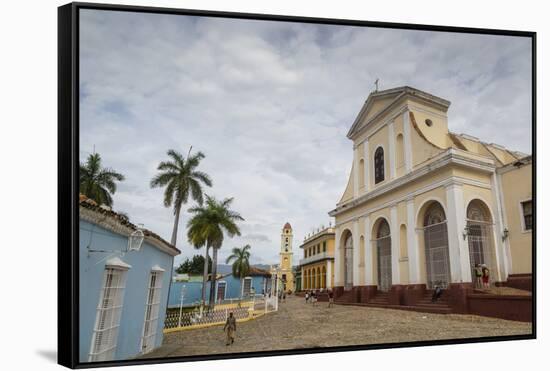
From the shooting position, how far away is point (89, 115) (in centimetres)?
668

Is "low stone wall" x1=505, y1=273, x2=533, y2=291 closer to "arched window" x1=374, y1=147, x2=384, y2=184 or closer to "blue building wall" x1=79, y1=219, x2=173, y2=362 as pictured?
"arched window" x1=374, y1=147, x2=384, y2=184

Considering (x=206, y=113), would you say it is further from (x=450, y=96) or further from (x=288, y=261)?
(x=450, y=96)

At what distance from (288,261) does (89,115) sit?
3.69m

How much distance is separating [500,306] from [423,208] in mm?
2088

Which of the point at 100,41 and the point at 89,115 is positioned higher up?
the point at 100,41

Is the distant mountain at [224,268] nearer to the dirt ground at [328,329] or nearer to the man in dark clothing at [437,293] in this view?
the dirt ground at [328,329]

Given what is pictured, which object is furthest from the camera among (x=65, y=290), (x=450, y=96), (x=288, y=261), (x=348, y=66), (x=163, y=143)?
(x=450, y=96)

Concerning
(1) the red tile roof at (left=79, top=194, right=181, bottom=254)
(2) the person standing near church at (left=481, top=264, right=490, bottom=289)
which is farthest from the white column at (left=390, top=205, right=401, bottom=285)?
(1) the red tile roof at (left=79, top=194, right=181, bottom=254)

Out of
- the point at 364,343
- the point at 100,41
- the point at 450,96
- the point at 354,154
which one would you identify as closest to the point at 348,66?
the point at 354,154

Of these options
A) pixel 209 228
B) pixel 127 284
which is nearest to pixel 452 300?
pixel 209 228

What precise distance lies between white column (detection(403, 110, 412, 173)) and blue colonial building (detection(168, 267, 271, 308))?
3420 millimetres

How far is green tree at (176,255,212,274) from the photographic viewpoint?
6875 millimetres

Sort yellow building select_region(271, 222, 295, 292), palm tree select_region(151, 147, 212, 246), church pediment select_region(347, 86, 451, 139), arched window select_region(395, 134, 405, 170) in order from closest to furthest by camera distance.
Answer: palm tree select_region(151, 147, 212, 246) < yellow building select_region(271, 222, 295, 292) < church pediment select_region(347, 86, 451, 139) < arched window select_region(395, 134, 405, 170)

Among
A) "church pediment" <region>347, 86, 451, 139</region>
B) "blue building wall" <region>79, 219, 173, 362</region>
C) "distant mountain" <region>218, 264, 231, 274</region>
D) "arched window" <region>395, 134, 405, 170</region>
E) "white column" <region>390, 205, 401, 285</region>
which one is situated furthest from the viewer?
"arched window" <region>395, 134, 405, 170</region>
